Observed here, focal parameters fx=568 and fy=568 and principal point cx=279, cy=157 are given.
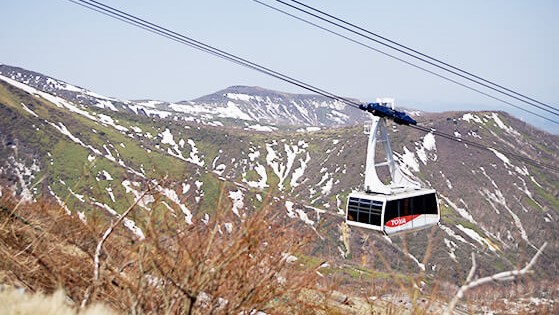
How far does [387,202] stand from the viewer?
2439 centimetres

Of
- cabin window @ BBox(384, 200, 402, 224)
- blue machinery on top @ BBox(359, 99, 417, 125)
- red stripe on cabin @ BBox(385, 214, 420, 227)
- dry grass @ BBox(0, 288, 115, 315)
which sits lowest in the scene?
red stripe on cabin @ BBox(385, 214, 420, 227)

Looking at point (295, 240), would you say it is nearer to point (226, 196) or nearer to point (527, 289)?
point (226, 196)

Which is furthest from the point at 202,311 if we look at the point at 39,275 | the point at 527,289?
the point at 527,289

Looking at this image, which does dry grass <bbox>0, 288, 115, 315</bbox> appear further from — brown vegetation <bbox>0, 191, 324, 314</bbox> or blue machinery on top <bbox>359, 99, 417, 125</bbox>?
blue machinery on top <bbox>359, 99, 417, 125</bbox>

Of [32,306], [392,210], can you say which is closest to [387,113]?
[392,210]

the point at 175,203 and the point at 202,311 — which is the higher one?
the point at 175,203

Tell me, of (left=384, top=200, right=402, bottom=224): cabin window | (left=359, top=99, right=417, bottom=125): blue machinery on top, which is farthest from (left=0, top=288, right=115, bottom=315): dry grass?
(left=359, top=99, right=417, bottom=125): blue machinery on top

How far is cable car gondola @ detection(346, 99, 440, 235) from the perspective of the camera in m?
24.5

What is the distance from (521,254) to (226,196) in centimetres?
362

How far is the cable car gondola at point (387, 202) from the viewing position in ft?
80.4

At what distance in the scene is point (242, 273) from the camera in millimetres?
7383

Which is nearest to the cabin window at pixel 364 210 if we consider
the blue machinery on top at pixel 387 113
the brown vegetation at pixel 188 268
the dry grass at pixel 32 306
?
the blue machinery on top at pixel 387 113

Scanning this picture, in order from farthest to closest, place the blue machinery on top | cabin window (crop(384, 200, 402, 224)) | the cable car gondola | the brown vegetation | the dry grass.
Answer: the blue machinery on top
the cable car gondola
cabin window (crop(384, 200, 402, 224))
the brown vegetation
the dry grass

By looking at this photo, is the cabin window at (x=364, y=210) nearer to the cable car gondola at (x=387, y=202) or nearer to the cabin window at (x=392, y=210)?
the cable car gondola at (x=387, y=202)
